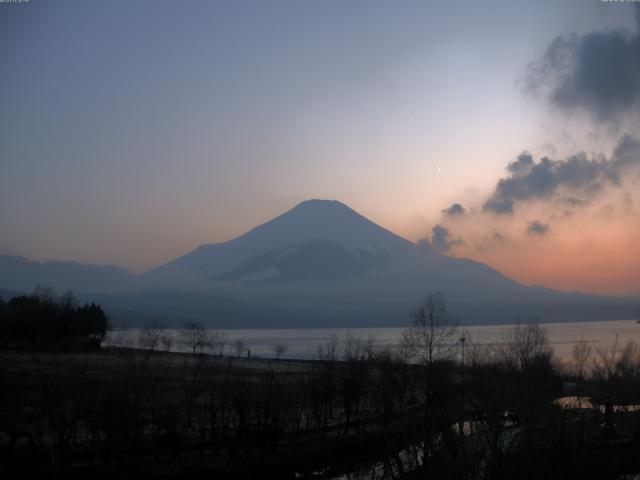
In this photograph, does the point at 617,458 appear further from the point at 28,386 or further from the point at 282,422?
the point at 28,386

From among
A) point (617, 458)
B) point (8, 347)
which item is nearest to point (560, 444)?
point (617, 458)

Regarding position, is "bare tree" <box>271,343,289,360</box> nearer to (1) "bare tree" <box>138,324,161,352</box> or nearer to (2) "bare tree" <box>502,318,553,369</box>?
(1) "bare tree" <box>138,324,161,352</box>

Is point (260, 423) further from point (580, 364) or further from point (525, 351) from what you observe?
point (525, 351)

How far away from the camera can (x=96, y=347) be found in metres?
69.2

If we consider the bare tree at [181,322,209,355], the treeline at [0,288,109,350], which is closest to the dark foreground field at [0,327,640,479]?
the treeline at [0,288,109,350]

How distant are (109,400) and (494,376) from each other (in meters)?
16.7

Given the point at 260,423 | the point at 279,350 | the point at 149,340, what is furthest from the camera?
the point at 149,340

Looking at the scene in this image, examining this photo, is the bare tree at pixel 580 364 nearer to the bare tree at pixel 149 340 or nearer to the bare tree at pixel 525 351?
the bare tree at pixel 525 351

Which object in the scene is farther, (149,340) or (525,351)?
(149,340)

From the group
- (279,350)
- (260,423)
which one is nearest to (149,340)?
(279,350)

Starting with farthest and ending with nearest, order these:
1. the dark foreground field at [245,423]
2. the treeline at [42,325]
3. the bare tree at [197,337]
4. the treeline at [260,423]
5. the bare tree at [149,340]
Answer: the bare tree at [197,337]
the bare tree at [149,340]
the treeline at [42,325]
the dark foreground field at [245,423]
the treeline at [260,423]

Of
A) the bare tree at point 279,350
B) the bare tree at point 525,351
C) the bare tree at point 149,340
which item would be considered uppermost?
the bare tree at point 525,351

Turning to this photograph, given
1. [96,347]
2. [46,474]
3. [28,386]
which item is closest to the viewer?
[46,474]

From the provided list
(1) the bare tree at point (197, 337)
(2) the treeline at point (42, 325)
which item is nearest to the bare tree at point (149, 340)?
(1) the bare tree at point (197, 337)
